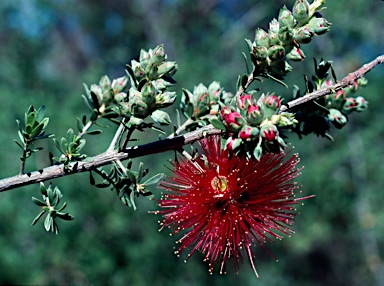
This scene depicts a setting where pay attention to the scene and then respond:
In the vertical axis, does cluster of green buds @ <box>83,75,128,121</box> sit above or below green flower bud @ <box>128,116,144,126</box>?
above

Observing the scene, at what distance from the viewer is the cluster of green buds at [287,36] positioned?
1.27 m

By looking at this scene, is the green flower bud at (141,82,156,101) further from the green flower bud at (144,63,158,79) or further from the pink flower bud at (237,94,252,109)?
the pink flower bud at (237,94,252,109)

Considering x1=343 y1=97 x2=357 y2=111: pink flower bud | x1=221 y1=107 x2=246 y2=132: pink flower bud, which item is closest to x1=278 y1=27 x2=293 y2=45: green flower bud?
x1=221 y1=107 x2=246 y2=132: pink flower bud

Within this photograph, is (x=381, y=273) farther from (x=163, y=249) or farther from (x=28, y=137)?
(x=28, y=137)

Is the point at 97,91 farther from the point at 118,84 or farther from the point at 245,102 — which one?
the point at 245,102

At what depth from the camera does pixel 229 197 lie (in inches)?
58.2

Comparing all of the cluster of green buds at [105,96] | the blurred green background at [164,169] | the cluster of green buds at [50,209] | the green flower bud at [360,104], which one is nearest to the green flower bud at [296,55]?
the green flower bud at [360,104]

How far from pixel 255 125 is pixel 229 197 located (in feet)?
1.24

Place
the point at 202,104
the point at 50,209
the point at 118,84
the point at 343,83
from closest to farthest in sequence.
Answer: the point at 343,83 < the point at 50,209 < the point at 202,104 < the point at 118,84

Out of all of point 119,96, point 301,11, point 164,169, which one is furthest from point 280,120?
point 164,169

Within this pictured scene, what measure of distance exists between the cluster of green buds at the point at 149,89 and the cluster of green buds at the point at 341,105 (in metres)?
0.50

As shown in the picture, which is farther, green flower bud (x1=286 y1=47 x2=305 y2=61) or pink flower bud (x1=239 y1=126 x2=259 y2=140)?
green flower bud (x1=286 y1=47 x2=305 y2=61)

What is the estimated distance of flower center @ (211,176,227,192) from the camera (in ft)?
4.83

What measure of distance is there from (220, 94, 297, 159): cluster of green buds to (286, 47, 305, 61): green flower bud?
170mm
